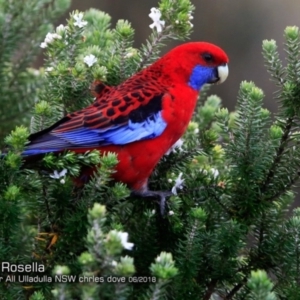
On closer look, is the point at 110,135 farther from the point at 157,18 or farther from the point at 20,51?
the point at 20,51

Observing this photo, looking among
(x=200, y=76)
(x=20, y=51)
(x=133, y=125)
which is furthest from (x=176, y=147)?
(x=20, y=51)

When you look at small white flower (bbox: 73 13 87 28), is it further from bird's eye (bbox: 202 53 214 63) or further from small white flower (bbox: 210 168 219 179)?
small white flower (bbox: 210 168 219 179)

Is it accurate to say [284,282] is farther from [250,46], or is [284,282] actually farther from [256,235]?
[250,46]

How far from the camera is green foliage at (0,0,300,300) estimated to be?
168cm

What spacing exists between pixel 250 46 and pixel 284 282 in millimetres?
4542

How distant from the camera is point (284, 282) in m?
1.75

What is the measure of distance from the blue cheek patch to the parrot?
3.0 inches

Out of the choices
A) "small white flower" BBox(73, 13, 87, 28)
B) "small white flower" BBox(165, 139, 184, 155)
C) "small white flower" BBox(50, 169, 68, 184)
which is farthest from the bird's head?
"small white flower" BBox(50, 169, 68, 184)

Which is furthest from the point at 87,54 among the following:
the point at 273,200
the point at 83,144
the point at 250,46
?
the point at 250,46

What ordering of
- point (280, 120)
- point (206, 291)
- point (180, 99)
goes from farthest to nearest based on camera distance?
point (180, 99) < point (280, 120) < point (206, 291)

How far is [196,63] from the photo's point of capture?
2.48 m

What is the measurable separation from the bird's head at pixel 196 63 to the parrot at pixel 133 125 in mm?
34

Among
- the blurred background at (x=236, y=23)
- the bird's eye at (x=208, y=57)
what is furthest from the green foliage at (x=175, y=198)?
the blurred background at (x=236, y=23)

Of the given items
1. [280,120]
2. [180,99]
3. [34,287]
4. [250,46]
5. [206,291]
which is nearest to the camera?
[34,287]
